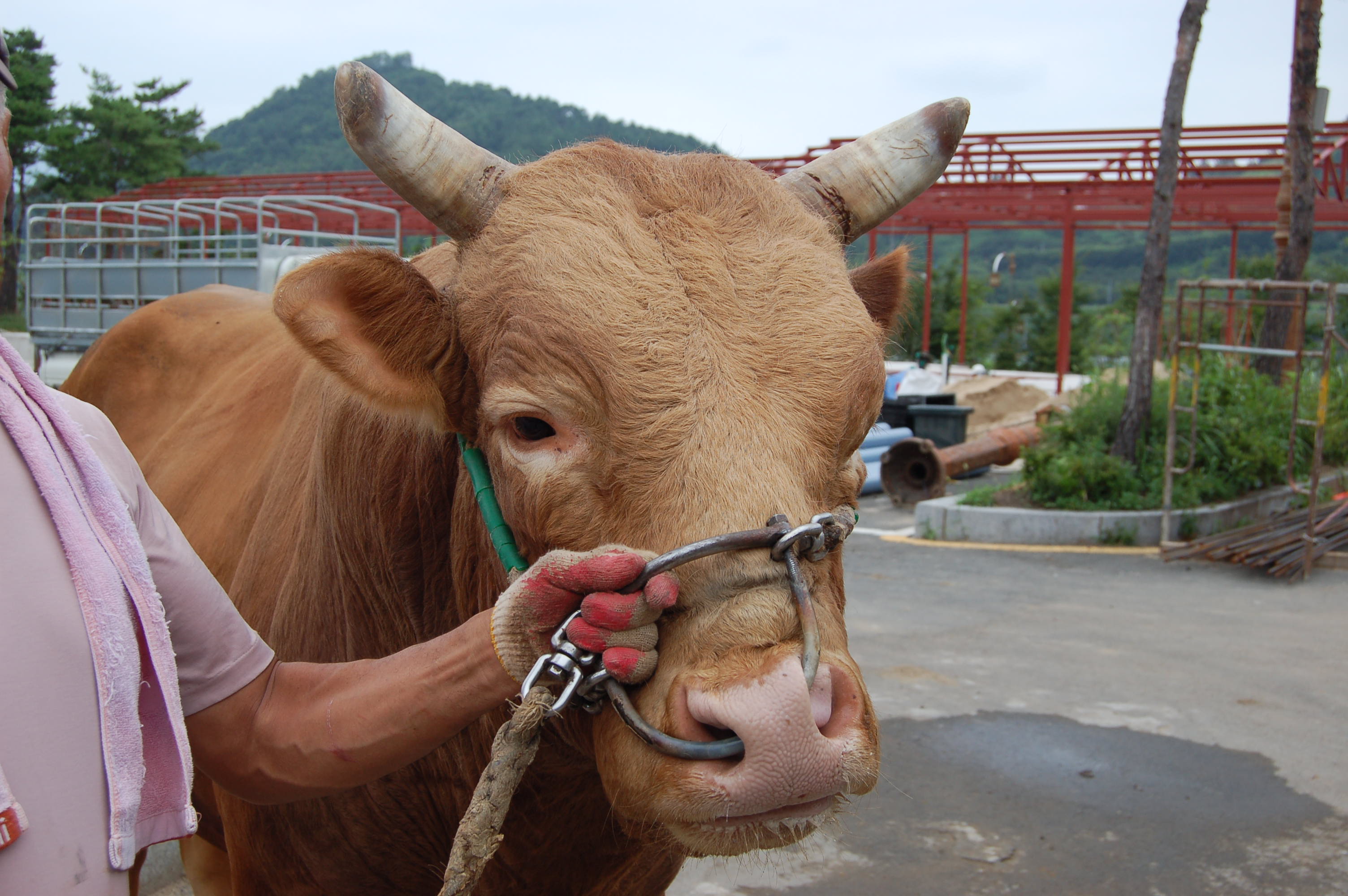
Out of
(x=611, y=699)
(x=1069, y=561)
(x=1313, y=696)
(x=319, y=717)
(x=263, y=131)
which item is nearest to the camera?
(x=611, y=699)

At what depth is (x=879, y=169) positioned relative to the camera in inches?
95.2

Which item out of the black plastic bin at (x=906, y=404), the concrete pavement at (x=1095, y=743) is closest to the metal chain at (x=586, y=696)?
the concrete pavement at (x=1095, y=743)

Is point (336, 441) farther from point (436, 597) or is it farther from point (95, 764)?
point (95, 764)

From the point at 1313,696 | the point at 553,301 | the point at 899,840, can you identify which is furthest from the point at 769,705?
the point at 1313,696

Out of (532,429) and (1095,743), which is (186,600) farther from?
(1095,743)

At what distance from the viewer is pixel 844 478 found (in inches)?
77.5

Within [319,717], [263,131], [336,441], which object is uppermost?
[263,131]

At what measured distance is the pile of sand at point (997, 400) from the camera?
18312mm

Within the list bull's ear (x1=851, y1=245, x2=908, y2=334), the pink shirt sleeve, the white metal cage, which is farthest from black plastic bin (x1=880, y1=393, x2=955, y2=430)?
the pink shirt sleeve

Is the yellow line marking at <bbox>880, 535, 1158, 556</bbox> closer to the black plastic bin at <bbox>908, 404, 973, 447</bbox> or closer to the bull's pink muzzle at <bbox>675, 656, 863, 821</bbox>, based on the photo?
the black plastic bin at <bbox>908, 404, 973, 447</bbox>

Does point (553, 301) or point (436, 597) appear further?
point (436, 597)

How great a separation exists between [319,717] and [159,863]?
3263 mm

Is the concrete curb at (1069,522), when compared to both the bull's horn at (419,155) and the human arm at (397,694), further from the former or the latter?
the human arm at (397,694)

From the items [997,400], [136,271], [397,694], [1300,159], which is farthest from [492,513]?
[997,400]
